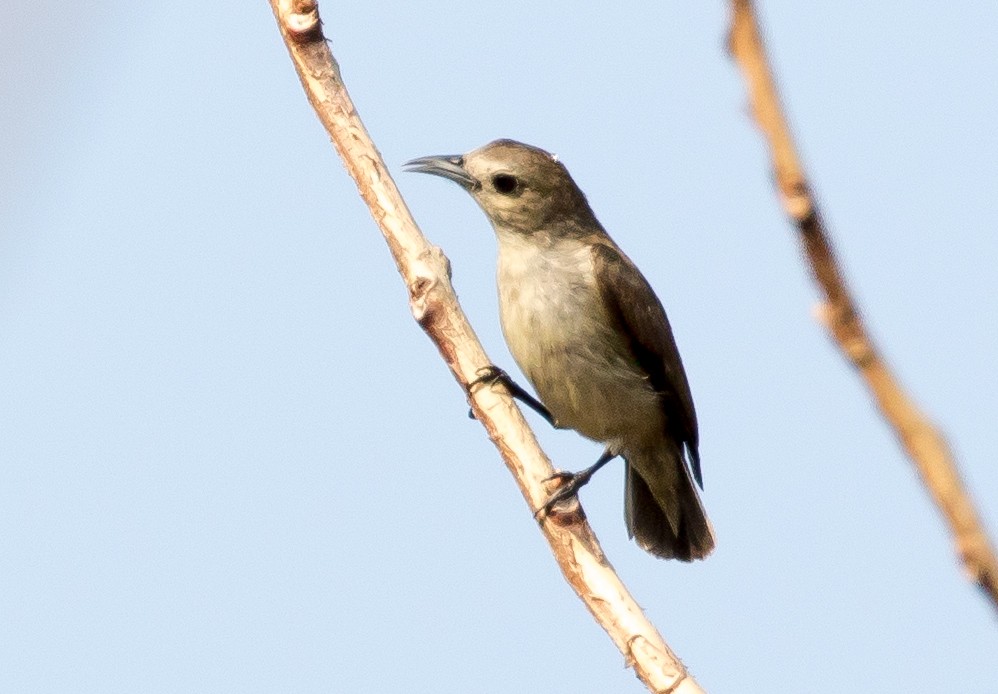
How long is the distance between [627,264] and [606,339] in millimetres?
509

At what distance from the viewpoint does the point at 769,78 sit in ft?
2.72

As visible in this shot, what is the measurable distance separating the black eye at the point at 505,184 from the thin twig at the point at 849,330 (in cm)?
597

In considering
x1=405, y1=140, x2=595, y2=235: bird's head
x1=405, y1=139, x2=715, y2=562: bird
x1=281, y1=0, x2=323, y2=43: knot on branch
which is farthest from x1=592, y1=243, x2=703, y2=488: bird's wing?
x1=281, y1=0, x2=323, y2=43: knot on branch

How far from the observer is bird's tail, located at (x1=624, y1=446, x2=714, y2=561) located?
7180mm

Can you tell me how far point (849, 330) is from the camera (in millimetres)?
867

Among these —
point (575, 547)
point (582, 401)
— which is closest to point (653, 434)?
point (582, 401)

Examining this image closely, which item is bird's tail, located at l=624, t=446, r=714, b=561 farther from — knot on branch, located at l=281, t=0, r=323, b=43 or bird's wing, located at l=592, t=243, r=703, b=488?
knot on branch, located at l=281, t=0, r=323, b=43

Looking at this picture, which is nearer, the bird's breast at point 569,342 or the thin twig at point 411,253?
the thin twig at point 411,253

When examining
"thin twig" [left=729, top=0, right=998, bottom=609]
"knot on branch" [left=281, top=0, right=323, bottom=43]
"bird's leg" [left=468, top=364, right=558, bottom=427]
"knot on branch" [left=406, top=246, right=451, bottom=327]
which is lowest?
"thin twig" [left=729, top=0, right=998, bottom=609]

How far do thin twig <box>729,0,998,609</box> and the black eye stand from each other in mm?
5966

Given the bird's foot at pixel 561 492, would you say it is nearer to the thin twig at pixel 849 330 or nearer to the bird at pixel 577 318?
the bird at pixel 577 318

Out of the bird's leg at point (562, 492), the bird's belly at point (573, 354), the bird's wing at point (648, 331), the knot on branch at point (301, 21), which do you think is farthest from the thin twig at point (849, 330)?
the bird's wing at point (648, 331)

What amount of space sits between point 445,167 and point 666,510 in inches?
94.3

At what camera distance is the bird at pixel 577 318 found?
660 cm
